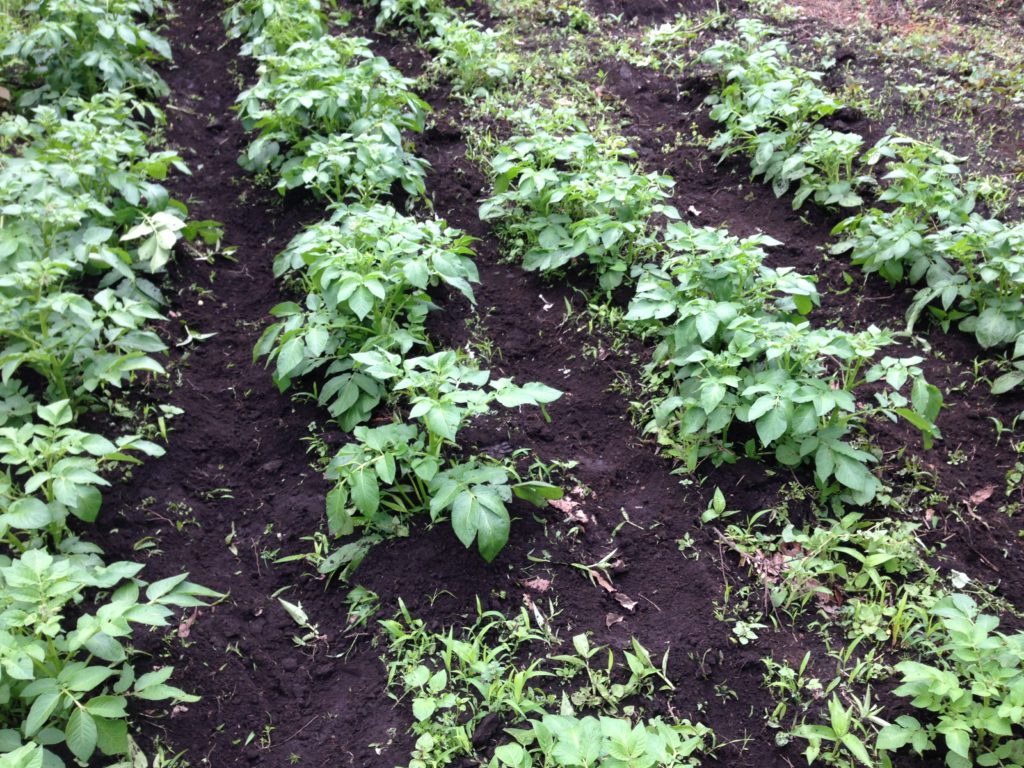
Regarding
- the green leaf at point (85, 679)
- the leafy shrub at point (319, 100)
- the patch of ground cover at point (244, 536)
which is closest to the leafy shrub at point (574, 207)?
the leafy shrub at point (319, 100)

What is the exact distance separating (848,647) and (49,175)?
154 inches

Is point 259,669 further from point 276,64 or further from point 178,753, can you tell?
point 276,64

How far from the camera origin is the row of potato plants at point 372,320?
2.94 metres

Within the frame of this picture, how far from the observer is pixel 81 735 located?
7.61ft

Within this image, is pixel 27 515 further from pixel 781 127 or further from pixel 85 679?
pixel 781 127

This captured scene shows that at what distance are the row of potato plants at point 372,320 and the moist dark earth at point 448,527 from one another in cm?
17

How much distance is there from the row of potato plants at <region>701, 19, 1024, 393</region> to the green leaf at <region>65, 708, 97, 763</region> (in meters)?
3.59

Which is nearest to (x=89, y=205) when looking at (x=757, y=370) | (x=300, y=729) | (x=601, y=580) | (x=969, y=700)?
(x=300, y=729)

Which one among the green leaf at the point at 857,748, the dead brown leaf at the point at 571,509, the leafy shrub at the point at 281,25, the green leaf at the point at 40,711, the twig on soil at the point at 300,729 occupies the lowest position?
the twig on soil at the point at 300,729

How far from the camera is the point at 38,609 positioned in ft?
7.66

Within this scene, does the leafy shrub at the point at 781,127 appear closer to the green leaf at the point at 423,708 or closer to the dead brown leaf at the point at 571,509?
the dead brown leaf at the point at 571,509

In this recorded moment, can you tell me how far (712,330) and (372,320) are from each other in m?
1.41

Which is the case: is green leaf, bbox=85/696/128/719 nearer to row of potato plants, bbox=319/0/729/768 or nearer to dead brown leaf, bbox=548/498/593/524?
row of potato plants, bbox=319/0/729/768

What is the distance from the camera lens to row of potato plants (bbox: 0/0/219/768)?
238cm
